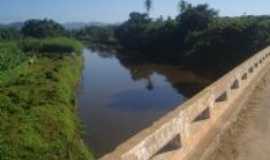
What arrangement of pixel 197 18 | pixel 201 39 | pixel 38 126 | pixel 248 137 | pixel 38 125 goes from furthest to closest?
1. pixel 197 18
2. pixel 201 39
3. pixel 38 125
4. pixel 38 126
5. pixel 248 137

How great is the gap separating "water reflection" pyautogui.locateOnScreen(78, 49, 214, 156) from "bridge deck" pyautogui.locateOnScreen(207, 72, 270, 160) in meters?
12.2

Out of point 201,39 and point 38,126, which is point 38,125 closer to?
point 38,126

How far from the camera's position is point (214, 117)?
24.2ft

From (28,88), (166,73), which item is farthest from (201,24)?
(28,88)

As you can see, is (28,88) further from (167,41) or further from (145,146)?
(167,41)

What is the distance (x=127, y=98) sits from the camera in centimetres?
3491

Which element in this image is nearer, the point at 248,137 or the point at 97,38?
the point at 248,137

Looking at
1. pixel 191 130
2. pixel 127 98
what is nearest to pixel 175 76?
pixel 127 98

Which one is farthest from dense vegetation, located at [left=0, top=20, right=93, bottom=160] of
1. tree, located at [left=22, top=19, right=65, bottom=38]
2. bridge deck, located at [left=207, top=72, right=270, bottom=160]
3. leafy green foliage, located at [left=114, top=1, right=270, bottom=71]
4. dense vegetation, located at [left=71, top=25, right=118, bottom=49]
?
dense vegetation, located at [left=71, top=25, right=118, bottom=49]

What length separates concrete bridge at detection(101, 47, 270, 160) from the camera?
4280mm

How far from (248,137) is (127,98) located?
2808 cm

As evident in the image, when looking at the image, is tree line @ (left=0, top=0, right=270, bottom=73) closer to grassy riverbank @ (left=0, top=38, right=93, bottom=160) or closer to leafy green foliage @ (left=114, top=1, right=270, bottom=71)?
leafy green foliage @ (left=114, top=1, right=270, bottom=71)

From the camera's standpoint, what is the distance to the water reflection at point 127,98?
2419 centimetres


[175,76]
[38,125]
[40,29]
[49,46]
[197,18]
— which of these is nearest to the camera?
[38,125]
